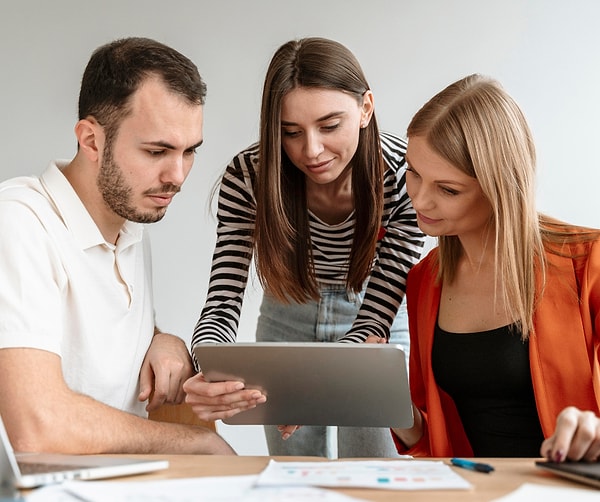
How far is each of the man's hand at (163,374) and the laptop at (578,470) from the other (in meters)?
0.73

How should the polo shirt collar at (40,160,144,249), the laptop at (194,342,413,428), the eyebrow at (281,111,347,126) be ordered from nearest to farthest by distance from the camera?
the laptop at (194,342,413,428) → the polo shirt collar at (40,160,144,249) → the eyebrow at (281,111,347,126)

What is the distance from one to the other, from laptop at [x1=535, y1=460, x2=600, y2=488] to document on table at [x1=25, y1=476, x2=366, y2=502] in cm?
27

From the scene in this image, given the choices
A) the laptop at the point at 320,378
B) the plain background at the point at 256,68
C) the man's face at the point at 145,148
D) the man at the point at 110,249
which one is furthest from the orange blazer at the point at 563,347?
the plain background at the point at 256,68

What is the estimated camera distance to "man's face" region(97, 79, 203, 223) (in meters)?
1.53

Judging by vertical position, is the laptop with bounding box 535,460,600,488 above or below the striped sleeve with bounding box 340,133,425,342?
below

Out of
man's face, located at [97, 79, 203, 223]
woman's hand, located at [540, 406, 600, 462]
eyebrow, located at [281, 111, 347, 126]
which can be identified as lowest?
woman's hand, located at [540, 406, 600, 462]

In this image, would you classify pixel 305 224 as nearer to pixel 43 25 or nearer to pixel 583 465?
pixel 583 465

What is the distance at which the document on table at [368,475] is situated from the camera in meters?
0.96

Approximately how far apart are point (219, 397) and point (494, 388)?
0.49 metres

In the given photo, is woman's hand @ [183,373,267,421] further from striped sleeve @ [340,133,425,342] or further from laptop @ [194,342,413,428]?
striped sleeve @ [340,133,425,342]

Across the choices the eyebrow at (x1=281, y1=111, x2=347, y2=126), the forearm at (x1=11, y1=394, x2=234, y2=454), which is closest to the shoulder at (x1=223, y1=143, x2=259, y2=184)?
the eyebrow at (x1=281, y1=111, x2=347, y2=126)

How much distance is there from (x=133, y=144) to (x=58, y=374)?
0.48m

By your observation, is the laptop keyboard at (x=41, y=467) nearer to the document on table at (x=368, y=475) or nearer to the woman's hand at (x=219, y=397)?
the document on table at (x=368, y=475)

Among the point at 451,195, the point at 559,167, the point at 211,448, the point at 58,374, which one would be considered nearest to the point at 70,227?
the point at 58,374
